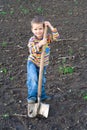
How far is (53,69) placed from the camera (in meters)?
6.96

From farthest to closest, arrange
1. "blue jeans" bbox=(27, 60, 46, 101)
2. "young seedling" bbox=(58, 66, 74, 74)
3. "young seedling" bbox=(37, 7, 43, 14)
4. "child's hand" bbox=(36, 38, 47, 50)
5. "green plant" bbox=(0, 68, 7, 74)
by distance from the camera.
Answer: "young seedling" bbox=(37, 7, 43, 14) < "green plant" bbox=(0, 68, 7, 74) < "young seedling" bbox=(58, 66, 74, 74) < "blue jeans" bbox=(27, 60, 46, 101) < "child's hand" bbox=(36, 38, 47, 50)

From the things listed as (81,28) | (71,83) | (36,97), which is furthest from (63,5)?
(36,97)

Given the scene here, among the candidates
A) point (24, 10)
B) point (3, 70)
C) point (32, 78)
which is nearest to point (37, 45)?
point (32, 78)

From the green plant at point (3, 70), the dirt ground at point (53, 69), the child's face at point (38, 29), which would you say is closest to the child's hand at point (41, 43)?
the child's face at point (38, 29)

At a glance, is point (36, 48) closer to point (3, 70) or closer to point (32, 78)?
point (32, 78)

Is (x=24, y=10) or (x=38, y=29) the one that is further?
(x=24, y=10)

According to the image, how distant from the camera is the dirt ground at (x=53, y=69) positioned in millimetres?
5145

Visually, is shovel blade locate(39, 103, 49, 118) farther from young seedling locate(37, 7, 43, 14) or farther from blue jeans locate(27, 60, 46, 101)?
young seedling locate(37, 7, 43, 14)

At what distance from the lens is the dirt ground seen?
16.9 ft

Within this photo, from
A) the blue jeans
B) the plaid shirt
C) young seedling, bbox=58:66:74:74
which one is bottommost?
young seedling, bbox=58:66:74:74

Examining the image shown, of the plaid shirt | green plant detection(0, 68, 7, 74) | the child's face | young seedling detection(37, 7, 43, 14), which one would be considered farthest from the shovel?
young seedling detection(37, 7, 43, 14)

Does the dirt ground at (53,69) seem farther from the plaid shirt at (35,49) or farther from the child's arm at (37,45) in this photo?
the child's arm at (37,45)

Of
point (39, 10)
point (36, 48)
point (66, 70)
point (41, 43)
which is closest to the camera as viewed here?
point (41, 43)

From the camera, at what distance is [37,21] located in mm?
4965
